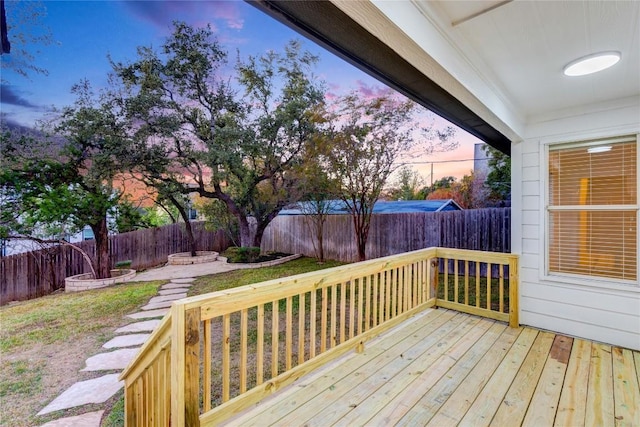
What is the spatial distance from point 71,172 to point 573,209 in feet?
21.6

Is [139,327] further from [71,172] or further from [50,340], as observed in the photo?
[71,172]

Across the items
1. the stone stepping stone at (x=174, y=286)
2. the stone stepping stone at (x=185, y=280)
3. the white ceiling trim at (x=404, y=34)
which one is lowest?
the stone stepping stone at (x=174, y=286)

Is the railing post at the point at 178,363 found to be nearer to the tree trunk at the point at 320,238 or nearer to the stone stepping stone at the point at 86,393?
the stone stepping stone at the point at 86,393

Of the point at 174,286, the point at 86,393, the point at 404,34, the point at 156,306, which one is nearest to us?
the point at 404,34

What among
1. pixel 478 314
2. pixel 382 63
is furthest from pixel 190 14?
pixel 478 314

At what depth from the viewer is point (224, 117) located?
584 cm

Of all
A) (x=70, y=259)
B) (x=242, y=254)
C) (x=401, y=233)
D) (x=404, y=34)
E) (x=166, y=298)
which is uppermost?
(x=404, y=34)

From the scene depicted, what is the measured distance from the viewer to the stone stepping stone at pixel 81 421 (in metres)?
2.07

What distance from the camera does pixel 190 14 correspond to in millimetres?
5086

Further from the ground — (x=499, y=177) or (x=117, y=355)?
(x=499, y=177)

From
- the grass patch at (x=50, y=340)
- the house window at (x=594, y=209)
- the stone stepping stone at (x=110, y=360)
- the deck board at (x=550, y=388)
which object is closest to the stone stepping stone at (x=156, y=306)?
the grass patch at (x=50, y=340)

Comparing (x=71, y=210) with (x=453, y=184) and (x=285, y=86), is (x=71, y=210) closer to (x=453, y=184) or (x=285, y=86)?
(x=285, y=86)

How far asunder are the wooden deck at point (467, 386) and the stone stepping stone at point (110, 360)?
2.18 m

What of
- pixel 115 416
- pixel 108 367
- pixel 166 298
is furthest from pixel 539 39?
pixel 166 298
